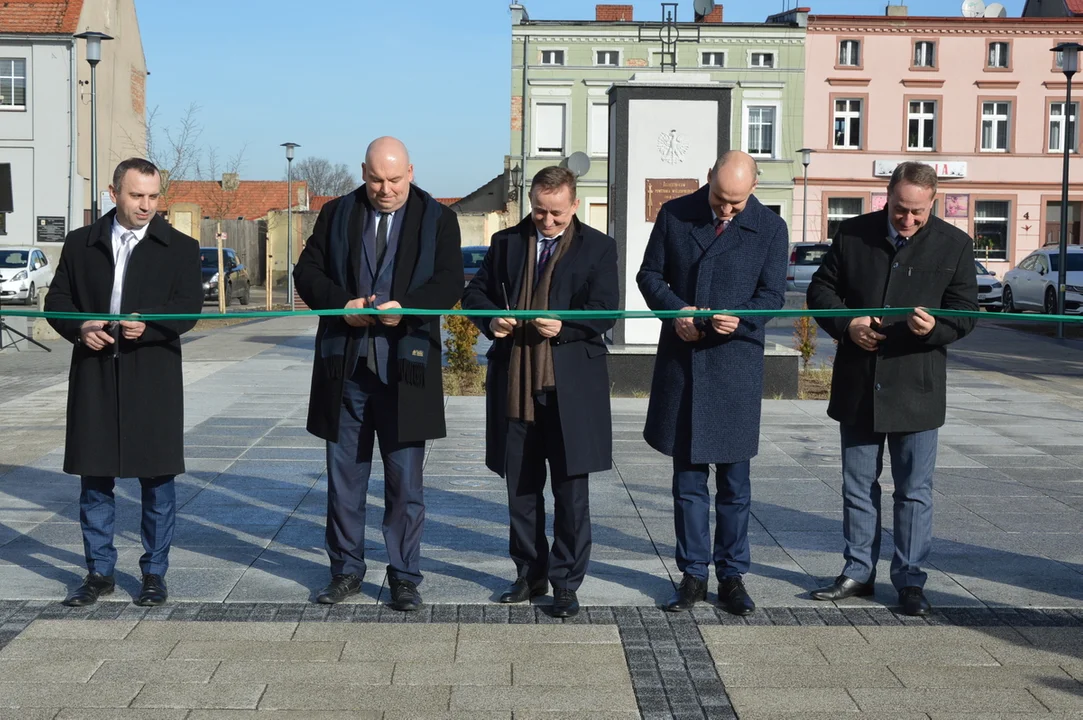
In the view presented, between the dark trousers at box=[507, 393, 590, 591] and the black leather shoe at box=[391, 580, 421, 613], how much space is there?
0.47 metres

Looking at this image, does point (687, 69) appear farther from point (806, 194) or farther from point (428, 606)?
point (428, 606)

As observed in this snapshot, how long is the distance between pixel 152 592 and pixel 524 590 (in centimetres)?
156

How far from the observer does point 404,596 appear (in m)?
5.54

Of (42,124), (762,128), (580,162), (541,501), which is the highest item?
(762,128)

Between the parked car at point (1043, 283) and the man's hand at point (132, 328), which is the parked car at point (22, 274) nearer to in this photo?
the parked car at point (1043, 283)

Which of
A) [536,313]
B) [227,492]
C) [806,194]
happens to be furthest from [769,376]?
[806,194]

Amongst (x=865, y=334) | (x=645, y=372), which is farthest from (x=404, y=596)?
(x=645, y=372)

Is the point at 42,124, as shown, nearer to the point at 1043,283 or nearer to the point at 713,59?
the point at 713,59

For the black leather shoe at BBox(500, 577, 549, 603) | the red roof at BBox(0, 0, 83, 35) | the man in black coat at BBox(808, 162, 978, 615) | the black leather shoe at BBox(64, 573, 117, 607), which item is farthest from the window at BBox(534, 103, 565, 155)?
the black leather shoe at BBox(64, 573, 117, 607)

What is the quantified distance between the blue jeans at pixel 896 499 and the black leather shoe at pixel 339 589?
213 centimetres

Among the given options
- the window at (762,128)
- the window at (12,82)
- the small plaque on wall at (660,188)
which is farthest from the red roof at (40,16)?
the small plaque on wall at (660,188)

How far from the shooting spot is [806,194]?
→ 149 ft

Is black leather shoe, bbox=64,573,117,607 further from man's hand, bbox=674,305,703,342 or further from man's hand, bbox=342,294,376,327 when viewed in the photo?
man's hand, bbox=674,305,703,342

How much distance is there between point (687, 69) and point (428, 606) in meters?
43.2
